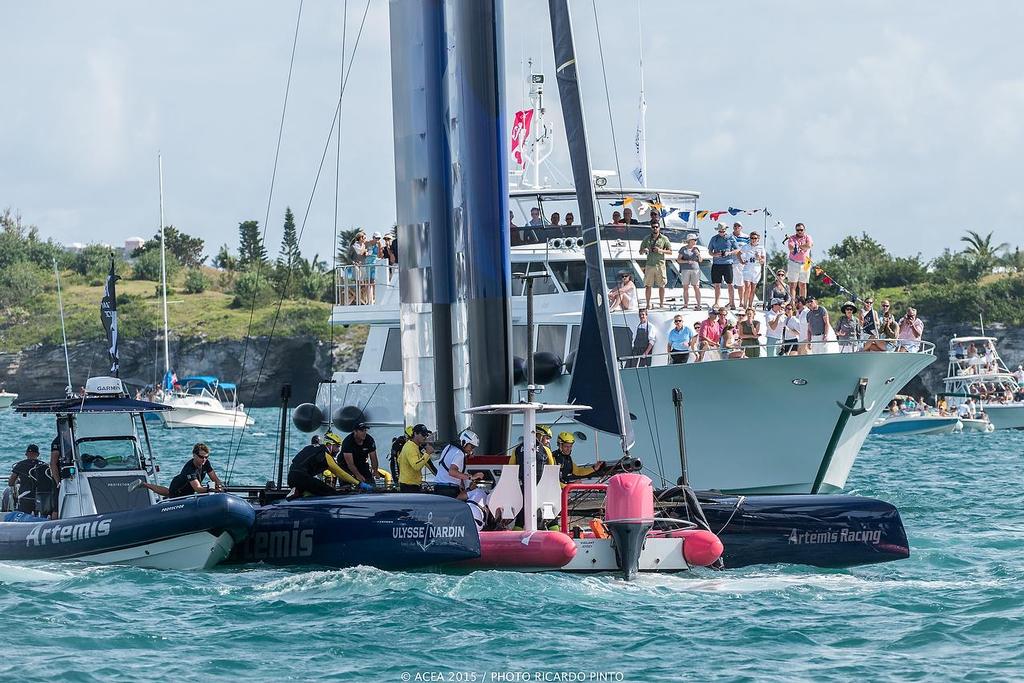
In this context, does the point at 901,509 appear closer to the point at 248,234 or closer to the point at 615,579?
the point at 615,579

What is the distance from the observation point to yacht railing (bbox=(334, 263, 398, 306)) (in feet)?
94.5

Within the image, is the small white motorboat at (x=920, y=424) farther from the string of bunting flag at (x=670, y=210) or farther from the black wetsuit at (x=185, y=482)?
the black wetsuit at (x=185, y=482)

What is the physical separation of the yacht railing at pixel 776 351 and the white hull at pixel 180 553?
896 cm

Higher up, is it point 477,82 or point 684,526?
point 477,82

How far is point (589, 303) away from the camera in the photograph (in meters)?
19.0

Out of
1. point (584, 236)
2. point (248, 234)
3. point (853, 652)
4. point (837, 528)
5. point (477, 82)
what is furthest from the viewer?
point (248, 234)

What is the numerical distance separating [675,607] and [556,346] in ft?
38.4

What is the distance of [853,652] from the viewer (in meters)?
13.8

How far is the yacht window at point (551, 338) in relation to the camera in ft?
88.8

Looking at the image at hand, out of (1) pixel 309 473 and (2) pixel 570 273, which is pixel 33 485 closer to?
(1) pixel 309 473

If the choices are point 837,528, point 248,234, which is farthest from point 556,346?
point 248,234

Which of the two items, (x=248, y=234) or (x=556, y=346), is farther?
(x=248, y=234)

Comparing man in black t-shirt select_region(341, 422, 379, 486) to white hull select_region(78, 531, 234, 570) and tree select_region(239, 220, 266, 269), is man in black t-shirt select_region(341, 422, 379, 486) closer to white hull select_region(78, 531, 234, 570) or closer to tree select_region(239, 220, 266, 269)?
white hull select_region(78, 531, 234, 570)

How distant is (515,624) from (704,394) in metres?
11.3
